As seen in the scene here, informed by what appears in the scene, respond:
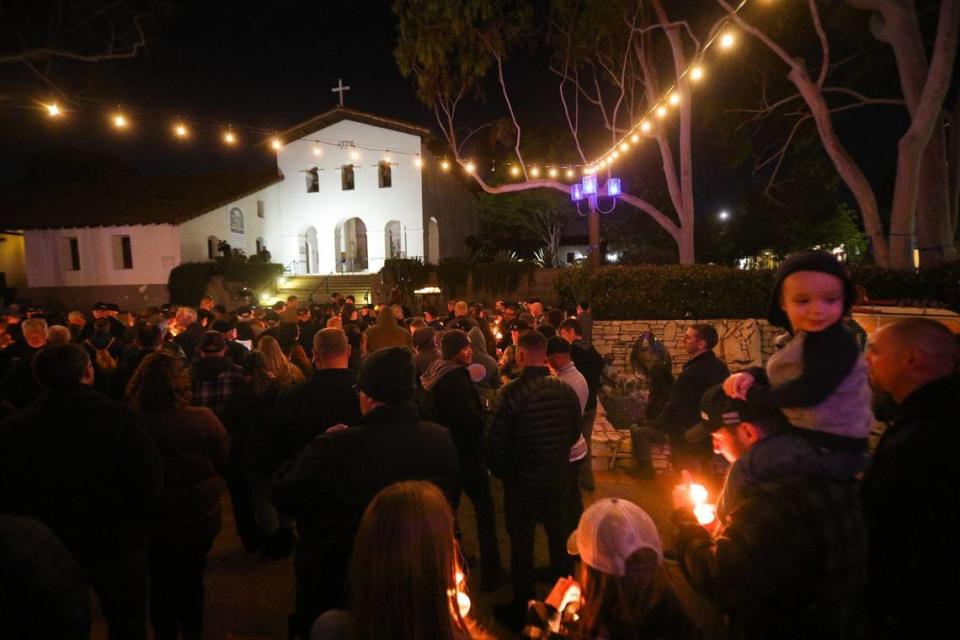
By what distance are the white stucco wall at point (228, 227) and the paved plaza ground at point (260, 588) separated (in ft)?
75.0

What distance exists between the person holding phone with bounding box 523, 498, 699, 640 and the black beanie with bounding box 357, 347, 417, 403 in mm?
1039

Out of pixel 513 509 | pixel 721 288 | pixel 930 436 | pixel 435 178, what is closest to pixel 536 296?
pixel 435 178

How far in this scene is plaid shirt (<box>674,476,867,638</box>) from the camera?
1.50 m

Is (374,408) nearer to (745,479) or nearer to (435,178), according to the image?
(745,479)

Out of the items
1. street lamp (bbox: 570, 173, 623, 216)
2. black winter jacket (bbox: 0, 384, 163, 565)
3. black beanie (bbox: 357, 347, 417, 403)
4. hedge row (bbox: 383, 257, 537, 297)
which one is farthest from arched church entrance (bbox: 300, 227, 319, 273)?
black beanie (bbox: 357, 347, 417, 403)

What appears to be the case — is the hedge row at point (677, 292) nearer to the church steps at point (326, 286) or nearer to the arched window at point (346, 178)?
the church steps at point (326, 286)

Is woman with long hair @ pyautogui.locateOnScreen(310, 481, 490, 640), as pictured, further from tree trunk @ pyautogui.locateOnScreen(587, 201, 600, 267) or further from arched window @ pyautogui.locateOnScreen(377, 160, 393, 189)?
arched window @ pyautogui.locateOnScreen(377, 160, 393, 189)

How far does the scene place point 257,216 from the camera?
94.6ft

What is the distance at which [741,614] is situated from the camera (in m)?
1.63

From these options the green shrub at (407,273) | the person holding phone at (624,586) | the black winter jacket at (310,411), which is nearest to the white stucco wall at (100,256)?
the green shrub at (407,273)

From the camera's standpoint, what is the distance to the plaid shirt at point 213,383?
4.32m

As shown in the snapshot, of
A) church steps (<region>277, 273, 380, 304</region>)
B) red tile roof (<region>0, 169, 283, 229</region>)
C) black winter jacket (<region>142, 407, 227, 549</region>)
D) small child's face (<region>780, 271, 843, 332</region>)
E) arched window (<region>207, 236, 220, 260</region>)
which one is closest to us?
small child's face (<region>780, 271, 843, 332</region>)

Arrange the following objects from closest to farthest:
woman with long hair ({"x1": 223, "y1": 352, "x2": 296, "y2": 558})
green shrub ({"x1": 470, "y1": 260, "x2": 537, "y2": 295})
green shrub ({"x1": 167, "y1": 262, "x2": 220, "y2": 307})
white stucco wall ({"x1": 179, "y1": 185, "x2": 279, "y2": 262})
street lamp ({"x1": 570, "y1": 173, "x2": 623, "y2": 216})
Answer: woman with long hair ({"x1": 223, "y1": 352, "x2": 296, "y2": 558})
street lamp ({"x1": 570, "y1": 173, "x2": 623, "y2": 216})
green shrub ({"x1": 167, "y1": 262, "x2": 220, "y2": 307})
green shrub ({"x1": 470, "y1": 260, "x2": 537, "y2": 295})
white stucco wall ({"x1": 179, "y1": 185, "x2": 279, "y2": 262})

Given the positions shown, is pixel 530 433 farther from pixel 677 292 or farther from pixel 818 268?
pixel 677 292
